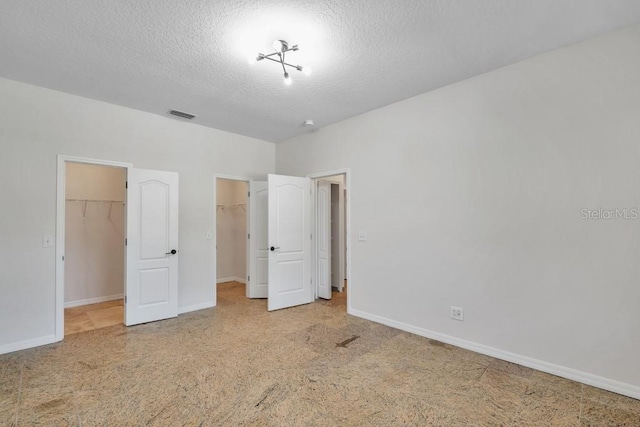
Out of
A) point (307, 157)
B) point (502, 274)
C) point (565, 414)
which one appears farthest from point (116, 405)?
point (307, 157)

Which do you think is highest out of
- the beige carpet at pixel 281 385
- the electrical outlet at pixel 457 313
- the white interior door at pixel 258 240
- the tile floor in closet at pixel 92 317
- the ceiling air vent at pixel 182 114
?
the ceiling air vent at pixel 182 114

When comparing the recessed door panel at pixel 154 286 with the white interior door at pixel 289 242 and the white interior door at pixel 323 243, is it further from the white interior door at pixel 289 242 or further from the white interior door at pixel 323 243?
the white interior door at pixel 323 243

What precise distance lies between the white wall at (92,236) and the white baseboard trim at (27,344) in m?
1.66

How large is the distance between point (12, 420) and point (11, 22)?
2.81 m

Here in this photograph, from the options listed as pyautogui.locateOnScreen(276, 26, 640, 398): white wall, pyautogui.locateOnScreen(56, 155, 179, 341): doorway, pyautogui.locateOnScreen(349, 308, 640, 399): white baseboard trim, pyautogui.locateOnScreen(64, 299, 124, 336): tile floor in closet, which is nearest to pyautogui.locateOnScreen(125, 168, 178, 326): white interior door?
pyautogui.locateOnScreen(56, 155, 179, 341): doorway

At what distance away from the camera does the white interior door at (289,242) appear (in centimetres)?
450

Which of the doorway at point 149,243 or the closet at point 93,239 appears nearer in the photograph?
the doorway at point 149,243

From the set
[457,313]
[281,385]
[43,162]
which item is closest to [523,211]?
[457,313]

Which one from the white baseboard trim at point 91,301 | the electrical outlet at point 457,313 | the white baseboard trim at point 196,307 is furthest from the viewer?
the white baseboard trim at point 91,301

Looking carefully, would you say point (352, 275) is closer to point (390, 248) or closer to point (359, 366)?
point (390, 248)

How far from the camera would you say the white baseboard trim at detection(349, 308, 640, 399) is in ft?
7.52

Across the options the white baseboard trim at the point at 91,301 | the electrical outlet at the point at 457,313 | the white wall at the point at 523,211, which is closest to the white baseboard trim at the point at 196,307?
the white baseboard trim at the point at 91,301

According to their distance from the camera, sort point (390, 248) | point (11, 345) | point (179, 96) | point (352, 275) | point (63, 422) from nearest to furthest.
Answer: point (63, 422), point (11, 345), point (179, 96), point (390, 248), point (352, 275)

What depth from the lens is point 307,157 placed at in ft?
16.2
